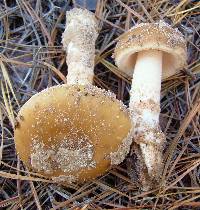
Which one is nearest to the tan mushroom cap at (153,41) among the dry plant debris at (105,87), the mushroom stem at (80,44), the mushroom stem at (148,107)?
the mushroom stem at (148,107)

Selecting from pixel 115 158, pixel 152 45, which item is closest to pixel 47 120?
pixel 115 158

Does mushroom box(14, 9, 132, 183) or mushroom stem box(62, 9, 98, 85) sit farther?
mushroom stem box(62, 9, 98, 85)

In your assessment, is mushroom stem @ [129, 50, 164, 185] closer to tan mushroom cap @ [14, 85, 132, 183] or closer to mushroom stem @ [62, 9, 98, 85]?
tan mushroom cap @ [14, 85, 132, 183]

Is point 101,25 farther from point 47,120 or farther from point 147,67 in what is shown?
point 47,120

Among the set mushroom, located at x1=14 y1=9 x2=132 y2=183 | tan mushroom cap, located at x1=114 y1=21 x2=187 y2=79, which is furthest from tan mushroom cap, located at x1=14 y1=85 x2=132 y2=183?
tan mushroom cap, located at x1=114 y1=21 x2=187 y2=79

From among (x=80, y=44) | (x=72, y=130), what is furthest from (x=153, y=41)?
(x=72, y=130)

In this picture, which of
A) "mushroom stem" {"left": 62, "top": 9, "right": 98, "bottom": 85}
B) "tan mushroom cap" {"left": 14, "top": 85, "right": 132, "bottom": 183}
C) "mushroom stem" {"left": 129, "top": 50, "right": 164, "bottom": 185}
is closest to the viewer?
"tan mushroom cap" {"left": 14, "top": 85, "right": 132, "bottom": 183}

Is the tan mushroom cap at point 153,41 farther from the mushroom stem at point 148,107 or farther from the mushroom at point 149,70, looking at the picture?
the mushroom stem at point 148,107
